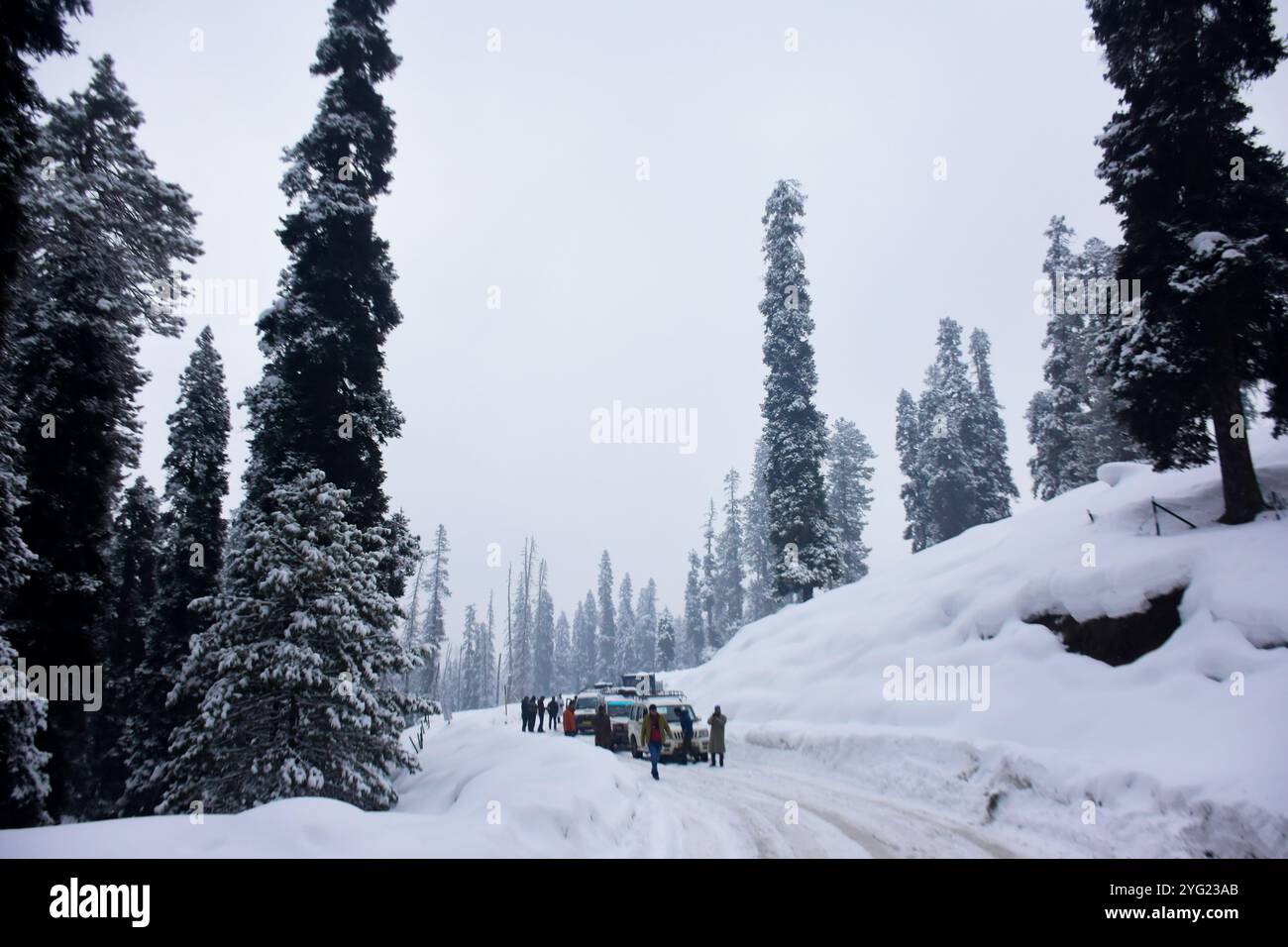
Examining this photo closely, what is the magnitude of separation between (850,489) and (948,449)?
367 inches

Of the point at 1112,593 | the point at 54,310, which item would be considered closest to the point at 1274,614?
the point at 1112,593

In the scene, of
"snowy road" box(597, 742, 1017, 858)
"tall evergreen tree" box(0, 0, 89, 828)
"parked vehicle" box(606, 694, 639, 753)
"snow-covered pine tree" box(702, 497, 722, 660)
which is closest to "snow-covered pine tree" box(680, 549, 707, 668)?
"snow-covered pine tree" box(702, 497, 722, 660)

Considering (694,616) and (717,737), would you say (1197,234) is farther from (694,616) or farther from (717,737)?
(694,616)

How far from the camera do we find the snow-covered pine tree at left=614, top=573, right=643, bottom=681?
9156 cm

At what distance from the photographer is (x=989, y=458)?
50.5 meters

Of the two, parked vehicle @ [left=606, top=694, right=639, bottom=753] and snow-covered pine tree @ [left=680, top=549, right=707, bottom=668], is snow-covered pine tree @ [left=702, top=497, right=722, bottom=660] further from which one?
parked vehicle @ [left=606, top=694, right=639, bottom=753]

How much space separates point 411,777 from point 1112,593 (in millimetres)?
16681

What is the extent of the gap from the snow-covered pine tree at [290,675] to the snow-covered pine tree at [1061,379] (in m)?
43.7

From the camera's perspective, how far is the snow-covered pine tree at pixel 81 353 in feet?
51.8

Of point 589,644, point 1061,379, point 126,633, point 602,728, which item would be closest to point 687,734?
point 602,728

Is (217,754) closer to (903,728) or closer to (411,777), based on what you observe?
(411,777)

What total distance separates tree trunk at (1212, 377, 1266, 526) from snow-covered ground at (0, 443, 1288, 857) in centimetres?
77

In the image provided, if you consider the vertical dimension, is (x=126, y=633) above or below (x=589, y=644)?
above
